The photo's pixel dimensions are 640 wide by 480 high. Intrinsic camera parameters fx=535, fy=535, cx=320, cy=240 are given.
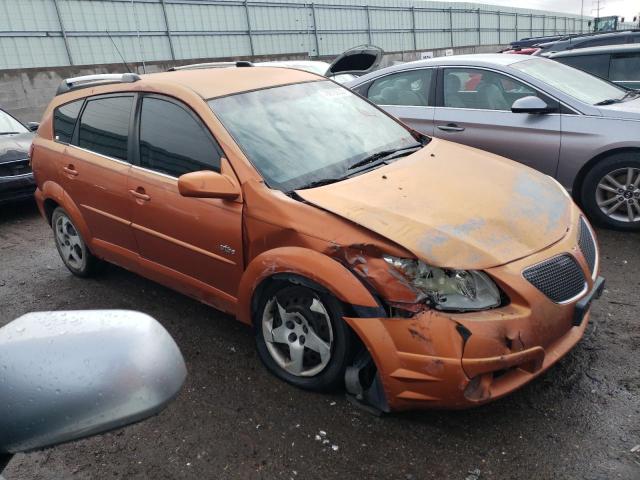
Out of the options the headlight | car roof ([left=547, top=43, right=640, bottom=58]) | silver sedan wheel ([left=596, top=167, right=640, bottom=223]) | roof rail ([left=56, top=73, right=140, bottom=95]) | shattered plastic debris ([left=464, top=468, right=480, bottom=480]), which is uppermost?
roof rail ([left=56, top=73, right=140, bottom=95])

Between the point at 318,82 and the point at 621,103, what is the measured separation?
3.14 meters

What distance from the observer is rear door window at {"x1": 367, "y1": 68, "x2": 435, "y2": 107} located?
5.82 m

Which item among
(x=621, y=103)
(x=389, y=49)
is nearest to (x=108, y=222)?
(x=621, y=103)

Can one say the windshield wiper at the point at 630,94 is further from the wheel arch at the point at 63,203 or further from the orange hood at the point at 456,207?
the wheel arch at the point at 63,203

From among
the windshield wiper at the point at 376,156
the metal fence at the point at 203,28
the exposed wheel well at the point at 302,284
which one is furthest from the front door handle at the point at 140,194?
the metal fence at the point at 203,28

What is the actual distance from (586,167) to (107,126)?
4.17 m

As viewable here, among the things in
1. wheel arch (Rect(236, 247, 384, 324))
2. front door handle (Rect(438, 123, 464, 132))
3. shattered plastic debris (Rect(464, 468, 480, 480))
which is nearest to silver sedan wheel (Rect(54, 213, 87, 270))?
wheel arch (Rect(236, 247, 384, 324))

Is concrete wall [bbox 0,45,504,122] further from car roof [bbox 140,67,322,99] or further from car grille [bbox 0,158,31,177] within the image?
car roof [bbox 140,67,322,99]

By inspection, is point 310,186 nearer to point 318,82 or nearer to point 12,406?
point 318,82

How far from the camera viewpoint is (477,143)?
17.8 ft

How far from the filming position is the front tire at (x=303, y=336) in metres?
2.70

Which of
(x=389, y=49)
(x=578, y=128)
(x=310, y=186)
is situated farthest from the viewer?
(x=389, y=49)

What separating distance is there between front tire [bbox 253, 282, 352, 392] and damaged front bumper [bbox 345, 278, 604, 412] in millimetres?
197

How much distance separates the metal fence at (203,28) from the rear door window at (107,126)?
4.16 meters
